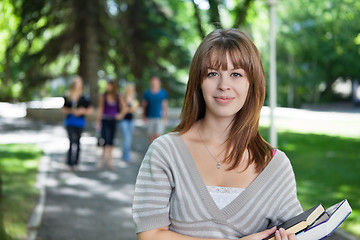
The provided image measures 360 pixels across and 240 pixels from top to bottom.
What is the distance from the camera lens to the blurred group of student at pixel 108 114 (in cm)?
1065

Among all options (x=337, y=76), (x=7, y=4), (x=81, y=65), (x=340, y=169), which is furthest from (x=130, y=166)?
(x=337, y=76)

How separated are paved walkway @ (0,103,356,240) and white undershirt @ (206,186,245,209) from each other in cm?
290

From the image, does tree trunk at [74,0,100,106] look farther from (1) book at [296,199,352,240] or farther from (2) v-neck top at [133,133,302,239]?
(1) book at [296,199,352,240]

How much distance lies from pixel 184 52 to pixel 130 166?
1343cm

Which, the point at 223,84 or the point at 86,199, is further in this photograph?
the point at 86,199

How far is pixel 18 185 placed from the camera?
929 cm

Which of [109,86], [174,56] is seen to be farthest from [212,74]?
[174,56]


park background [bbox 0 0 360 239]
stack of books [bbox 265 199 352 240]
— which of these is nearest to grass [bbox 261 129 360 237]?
park background [bbox 0 0 360 239]

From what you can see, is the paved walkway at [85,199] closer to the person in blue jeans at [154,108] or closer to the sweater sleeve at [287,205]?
the person in blue jeans at [154,108]

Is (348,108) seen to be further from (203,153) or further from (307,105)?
(203,153)

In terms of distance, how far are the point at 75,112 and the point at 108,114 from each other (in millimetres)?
805

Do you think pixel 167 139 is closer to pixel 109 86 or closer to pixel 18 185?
pixel 18 185

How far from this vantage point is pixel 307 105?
44.1m

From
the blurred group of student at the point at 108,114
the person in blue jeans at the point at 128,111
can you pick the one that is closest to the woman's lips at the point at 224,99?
the blurred group of student at the point at 108,114
